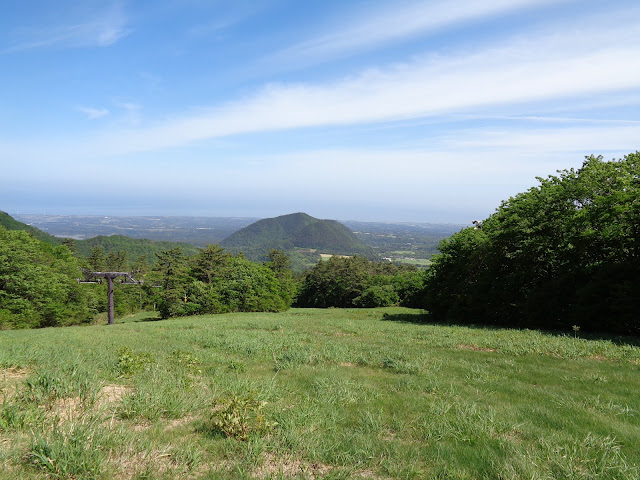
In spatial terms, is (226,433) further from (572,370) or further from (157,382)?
(572,370)

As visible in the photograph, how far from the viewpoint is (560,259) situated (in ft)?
80.1

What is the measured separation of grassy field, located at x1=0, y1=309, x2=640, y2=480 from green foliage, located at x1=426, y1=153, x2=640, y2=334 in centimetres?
1314

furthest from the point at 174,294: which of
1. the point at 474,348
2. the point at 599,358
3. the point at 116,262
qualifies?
the point at 116,262

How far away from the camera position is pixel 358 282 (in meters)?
85.8

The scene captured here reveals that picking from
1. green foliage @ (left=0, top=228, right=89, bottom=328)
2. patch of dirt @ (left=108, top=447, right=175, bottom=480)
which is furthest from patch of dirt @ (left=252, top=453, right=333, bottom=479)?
green foliage @ (left=0, top=228, right=89, bottom=328)

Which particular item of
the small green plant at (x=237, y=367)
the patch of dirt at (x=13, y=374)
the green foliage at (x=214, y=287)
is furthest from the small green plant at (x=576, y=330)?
the green foliage at (x=214, y=287)

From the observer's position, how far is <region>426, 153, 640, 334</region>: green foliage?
1964 centimetres

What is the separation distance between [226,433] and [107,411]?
2178 millimetres

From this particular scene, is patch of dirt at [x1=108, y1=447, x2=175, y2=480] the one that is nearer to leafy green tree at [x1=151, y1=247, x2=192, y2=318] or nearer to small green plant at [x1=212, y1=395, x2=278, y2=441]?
small green plant at [x1=212, y1=395, x2=278, y2=441]

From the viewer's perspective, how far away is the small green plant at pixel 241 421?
196 inches

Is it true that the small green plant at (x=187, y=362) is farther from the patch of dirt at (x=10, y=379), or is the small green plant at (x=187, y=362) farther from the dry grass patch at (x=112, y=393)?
the patch of dirt at (x=10, y=379)

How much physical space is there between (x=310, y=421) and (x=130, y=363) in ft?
17.3

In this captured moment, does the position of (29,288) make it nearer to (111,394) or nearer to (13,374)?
(13,374)

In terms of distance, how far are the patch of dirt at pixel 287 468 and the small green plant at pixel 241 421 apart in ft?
1.74
